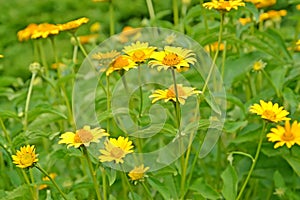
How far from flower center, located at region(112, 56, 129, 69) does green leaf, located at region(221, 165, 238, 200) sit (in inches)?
11.7

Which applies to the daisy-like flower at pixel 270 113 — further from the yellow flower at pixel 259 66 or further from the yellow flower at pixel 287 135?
the yellow flower at pixel 259 66

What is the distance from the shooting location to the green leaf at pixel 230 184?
1183 mm

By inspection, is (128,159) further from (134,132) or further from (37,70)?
(37,70)

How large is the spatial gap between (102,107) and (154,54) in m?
0.37

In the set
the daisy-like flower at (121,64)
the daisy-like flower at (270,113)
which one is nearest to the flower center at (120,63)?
the daisy-like flower at (121,64)

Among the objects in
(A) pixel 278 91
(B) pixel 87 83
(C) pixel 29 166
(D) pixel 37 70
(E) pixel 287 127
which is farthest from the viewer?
(B) pixel 87 83

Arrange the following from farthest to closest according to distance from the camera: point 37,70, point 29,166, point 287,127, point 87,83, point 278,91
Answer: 1. point 87,83
2. point 37,70
3. point 278,91
4. point 287,127
5. point 29,166

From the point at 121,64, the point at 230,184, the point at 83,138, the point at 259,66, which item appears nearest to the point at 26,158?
the point at 83,138

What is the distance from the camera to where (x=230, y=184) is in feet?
3.95

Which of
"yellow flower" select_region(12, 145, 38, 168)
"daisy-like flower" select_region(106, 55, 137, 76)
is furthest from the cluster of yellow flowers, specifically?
"yellow flower" select_region(12, 145, 38, 168)

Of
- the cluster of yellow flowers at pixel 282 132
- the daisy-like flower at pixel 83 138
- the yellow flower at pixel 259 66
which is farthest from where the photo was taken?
the yellow flower at pixel 259 66

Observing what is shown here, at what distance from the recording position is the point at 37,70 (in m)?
1.45

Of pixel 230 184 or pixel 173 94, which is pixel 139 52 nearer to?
pixel 173 94

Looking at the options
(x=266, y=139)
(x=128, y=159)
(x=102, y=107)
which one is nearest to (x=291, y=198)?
(x=266, y=139)
